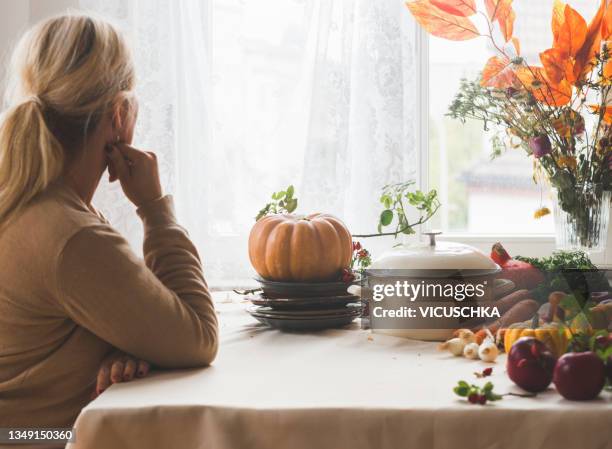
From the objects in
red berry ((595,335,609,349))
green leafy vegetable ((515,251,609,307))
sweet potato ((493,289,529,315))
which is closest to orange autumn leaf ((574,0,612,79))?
green leafy vegetable ((515,251,609,307))

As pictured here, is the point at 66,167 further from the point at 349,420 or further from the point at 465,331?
the point at 465,331

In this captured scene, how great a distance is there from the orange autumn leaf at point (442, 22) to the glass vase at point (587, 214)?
1.59 ft

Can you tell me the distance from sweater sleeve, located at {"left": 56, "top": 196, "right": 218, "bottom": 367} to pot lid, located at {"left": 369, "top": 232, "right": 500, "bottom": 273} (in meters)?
0.35

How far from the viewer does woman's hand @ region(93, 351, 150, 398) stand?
1032 millimetres

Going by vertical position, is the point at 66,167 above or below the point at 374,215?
above

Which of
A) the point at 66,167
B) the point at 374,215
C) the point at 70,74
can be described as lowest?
the point at 374,215

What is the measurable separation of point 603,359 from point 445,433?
0.77 ft

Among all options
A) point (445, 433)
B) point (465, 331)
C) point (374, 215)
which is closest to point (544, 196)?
point (374, 215)

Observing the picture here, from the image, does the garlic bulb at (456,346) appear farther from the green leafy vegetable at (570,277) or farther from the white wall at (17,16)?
the white wall at (17,16)

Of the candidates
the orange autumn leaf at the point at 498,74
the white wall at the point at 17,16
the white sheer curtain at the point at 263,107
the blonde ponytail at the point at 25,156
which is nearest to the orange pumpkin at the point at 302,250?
the blonde ponytail at the point at 25,156

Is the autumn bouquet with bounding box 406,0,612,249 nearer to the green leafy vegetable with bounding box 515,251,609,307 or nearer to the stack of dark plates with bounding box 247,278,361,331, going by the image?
the green leafy vegetable with bounding box 515,251,609,307

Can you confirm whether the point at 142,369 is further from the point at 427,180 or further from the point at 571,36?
the point at 427,180

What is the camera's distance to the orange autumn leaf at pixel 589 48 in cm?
164

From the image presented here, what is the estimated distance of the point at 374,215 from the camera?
2.30 meters
